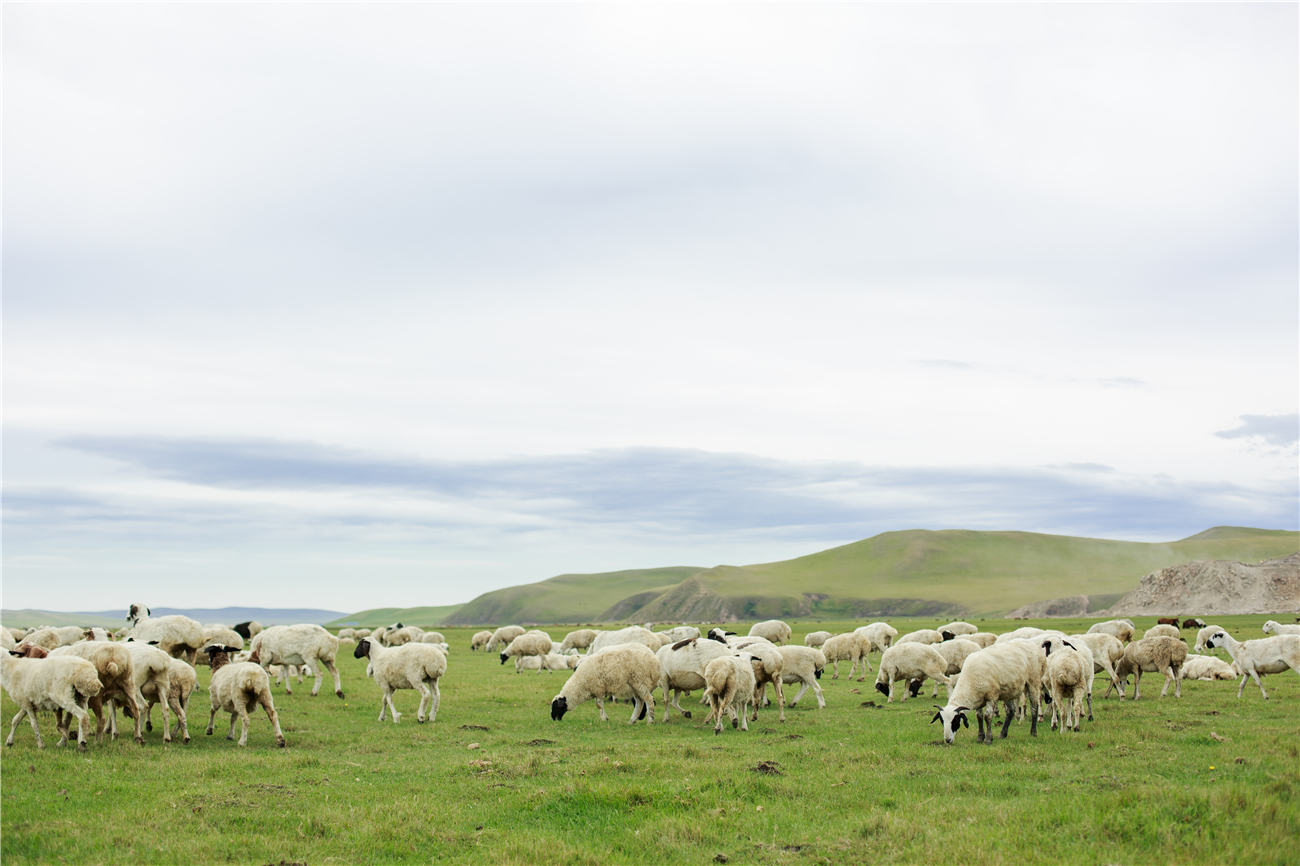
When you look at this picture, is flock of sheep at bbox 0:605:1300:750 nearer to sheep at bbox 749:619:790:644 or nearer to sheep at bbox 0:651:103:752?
sheep at bbox 0:651:103:752

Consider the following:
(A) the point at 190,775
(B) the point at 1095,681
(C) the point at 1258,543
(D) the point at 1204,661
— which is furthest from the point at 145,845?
(C) the point at 1258,543

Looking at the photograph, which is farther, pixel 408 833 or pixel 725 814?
pixel 725 814

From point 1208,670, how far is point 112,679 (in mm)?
36559

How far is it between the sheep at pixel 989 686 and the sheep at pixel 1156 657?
9498mm

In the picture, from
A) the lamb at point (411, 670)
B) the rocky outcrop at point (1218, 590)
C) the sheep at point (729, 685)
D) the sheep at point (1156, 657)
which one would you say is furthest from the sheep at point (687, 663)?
the rocky outcrop at point (1218, 590)

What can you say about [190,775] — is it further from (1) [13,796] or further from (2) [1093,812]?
(2) [1093,812]

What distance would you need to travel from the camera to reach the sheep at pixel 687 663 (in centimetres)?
2202

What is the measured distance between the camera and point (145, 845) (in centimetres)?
1001

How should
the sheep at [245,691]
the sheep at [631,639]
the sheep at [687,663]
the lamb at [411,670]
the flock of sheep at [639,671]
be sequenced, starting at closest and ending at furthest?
the flock of sheep at [639,671]
the sheep at [245,691]
the lamb at [411,670]
the sheep at [687,663]
the sheep at [631,639]

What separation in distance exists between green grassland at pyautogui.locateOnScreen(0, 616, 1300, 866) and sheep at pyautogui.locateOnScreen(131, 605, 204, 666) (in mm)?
8734

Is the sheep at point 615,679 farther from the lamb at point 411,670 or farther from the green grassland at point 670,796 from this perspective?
the lamb at point 411,670

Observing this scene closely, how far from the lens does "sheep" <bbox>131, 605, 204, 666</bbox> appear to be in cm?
2691

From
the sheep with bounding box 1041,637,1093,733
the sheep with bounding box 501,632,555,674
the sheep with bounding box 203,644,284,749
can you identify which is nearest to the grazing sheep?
the sheep with bounding box 501,632,555,674

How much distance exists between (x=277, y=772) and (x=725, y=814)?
27.0 feet
